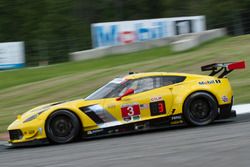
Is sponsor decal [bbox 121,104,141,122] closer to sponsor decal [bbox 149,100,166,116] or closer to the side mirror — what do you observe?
the side mirror

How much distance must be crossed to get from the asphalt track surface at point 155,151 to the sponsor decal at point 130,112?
348mm

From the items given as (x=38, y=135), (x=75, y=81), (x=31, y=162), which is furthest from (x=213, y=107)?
(x=75, y=81)

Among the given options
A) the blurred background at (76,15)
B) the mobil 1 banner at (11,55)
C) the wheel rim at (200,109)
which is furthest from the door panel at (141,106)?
the blurred background at (76,15)

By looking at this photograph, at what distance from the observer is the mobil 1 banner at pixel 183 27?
100 feet

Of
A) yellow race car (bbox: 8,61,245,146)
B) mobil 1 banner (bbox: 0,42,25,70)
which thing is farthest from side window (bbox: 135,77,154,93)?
mobil 1 banner (bbox: 0,42,25,70)

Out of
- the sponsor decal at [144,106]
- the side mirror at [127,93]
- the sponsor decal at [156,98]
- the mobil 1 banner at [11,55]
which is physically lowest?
the sponsor decal at [144,106]

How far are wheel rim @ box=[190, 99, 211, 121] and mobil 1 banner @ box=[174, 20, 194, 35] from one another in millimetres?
19735

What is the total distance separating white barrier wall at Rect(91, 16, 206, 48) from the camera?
2988 cm

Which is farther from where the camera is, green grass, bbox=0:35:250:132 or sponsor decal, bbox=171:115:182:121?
green grass, bbox=0:35:250:132

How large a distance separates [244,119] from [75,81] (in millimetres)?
9565

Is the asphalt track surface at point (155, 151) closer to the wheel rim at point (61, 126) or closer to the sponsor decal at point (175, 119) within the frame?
the sponsor decal at point (175, 119)

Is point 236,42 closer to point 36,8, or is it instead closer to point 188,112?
point 188,112

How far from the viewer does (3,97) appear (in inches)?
740

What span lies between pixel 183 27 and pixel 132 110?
810 inches
